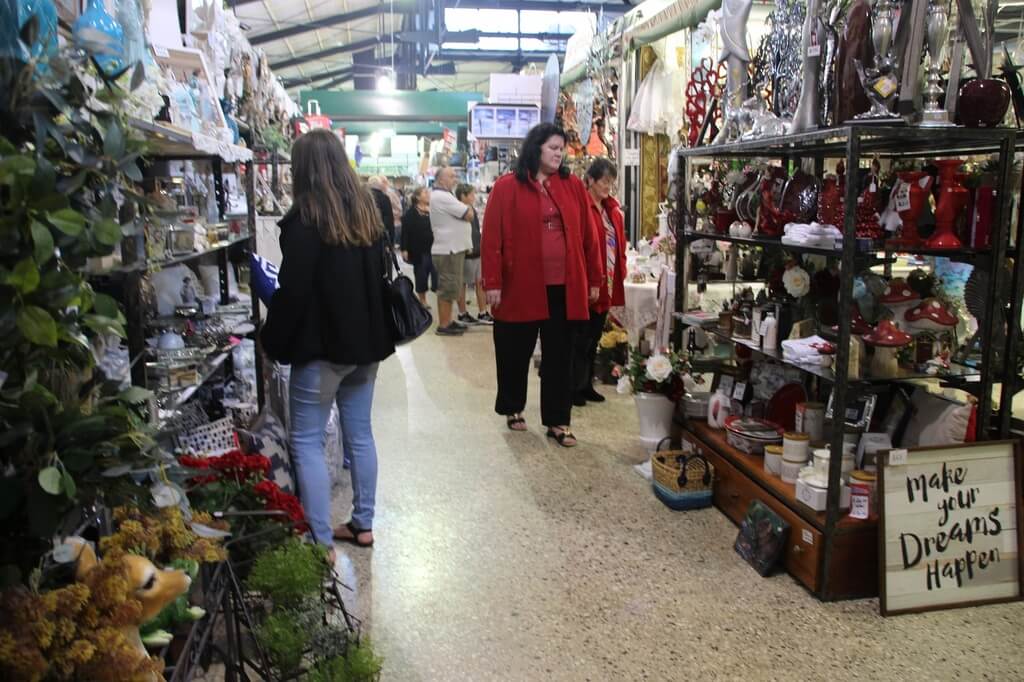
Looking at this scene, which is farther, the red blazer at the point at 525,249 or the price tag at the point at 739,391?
the red blazer at the point at 525,249

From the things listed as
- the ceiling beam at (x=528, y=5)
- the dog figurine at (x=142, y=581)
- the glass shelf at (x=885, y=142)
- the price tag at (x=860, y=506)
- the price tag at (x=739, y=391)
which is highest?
the ceiling beam at (x=528, y=5)

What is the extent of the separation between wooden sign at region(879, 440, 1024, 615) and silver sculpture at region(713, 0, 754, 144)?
1564 millimetres

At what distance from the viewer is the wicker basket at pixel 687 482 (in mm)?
3469

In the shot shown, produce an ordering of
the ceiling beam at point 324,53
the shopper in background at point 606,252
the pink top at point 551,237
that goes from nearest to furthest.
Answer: the pink top at point 551,237, the shopper in background at point 606,252, the ceiling beam at point 324,53

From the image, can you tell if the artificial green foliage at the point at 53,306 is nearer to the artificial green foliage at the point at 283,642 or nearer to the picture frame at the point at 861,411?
the artificial green foliage at the point at 283,642

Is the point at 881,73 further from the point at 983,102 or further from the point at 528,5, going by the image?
the point at 528,5

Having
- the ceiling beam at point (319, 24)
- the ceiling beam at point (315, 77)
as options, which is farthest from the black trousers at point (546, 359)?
the ceiling beam at point (315, 77)

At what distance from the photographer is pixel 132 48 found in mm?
2133

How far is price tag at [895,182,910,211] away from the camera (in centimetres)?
275

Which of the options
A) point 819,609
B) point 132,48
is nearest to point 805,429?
point 819,609

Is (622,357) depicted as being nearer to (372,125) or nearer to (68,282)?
(68,282)

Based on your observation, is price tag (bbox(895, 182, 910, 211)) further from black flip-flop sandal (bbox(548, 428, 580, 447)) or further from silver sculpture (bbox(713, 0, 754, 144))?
black flip-flop sandal (bbox(548, 428, 580, 447))

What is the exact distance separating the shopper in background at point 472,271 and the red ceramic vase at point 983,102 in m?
5.74

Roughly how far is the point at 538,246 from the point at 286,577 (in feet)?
8.05
